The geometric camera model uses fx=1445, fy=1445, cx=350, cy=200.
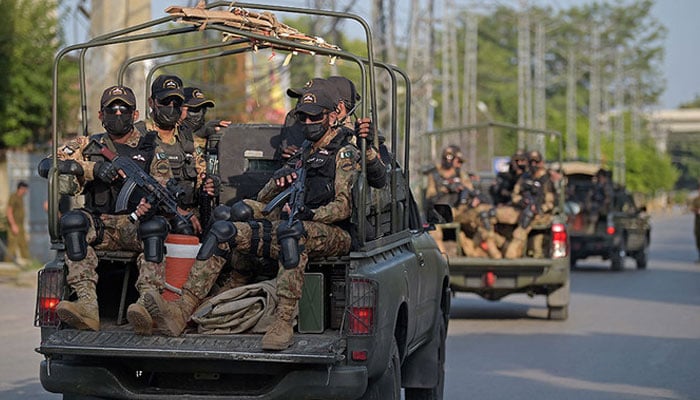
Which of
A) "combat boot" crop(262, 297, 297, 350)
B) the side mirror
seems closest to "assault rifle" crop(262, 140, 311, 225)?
"combat boot" crop(262, 297, 297, 350)

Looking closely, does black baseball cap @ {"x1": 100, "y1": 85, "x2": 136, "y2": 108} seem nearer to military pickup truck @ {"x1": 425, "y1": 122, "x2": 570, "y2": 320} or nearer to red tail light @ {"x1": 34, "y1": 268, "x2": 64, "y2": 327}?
red tail light @ {"x1": 34, "y1": 268, "x2": 64, "y2": 327}

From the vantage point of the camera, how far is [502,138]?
86375 millimetres

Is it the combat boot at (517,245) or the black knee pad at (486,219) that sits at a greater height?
the black knee pad at (486,219)

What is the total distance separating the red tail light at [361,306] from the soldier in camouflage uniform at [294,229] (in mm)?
318

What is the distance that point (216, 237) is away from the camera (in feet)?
Answer: 25.9

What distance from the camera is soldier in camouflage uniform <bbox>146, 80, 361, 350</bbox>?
7.61m

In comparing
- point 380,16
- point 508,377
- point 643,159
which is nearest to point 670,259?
point 380,16

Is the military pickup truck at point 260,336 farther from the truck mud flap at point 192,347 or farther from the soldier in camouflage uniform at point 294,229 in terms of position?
the soldier in camouflage uniform at point 294,229

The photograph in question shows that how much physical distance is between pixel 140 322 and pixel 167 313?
0.18 meters

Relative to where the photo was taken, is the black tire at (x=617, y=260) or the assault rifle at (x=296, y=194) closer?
the assault rifle at (x=296, y=194)

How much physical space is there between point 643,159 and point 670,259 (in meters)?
64.6

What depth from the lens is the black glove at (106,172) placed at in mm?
8320

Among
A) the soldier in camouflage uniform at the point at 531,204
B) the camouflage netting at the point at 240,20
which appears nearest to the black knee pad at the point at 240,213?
the camouflage netting at the point at 240,20

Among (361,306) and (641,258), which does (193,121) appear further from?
(641,258)
